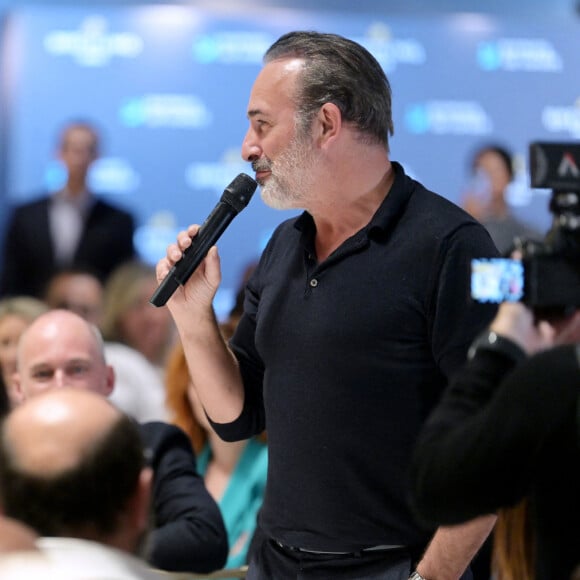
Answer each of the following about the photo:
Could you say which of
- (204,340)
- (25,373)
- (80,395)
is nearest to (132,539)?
(80,395)

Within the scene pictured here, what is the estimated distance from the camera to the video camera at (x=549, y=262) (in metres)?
1.99

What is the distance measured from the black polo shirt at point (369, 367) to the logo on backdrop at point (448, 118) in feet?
17.7

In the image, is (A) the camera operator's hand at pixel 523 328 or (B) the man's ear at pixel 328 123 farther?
(B) the man's ear at pixel 328 123

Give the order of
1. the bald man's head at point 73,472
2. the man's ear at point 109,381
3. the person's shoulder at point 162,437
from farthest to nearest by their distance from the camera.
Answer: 1. the man's ear at point 109,381
2. the person's shoulder at point 162,437
3. the bald man's head at point 73,472

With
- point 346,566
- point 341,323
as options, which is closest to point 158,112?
point 341,323

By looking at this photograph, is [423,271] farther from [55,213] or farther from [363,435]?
[55,213]

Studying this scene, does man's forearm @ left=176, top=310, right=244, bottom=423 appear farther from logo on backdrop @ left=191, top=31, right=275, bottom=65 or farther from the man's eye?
logo on backdrop @ left=191, top=31, right=275, bottom=65

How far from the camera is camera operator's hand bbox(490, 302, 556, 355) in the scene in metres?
1.98

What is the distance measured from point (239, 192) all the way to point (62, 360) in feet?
3.02

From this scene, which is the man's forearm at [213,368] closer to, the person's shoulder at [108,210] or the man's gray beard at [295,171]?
the man's gray beard at [295,171]

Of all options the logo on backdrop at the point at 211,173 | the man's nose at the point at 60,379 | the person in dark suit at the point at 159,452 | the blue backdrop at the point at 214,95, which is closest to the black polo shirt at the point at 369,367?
the person in dark suit at the point at 159,452

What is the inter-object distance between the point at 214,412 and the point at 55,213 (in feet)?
15.0

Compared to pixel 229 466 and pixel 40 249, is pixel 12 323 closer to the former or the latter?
pixel 229 466

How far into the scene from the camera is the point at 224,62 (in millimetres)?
7984
